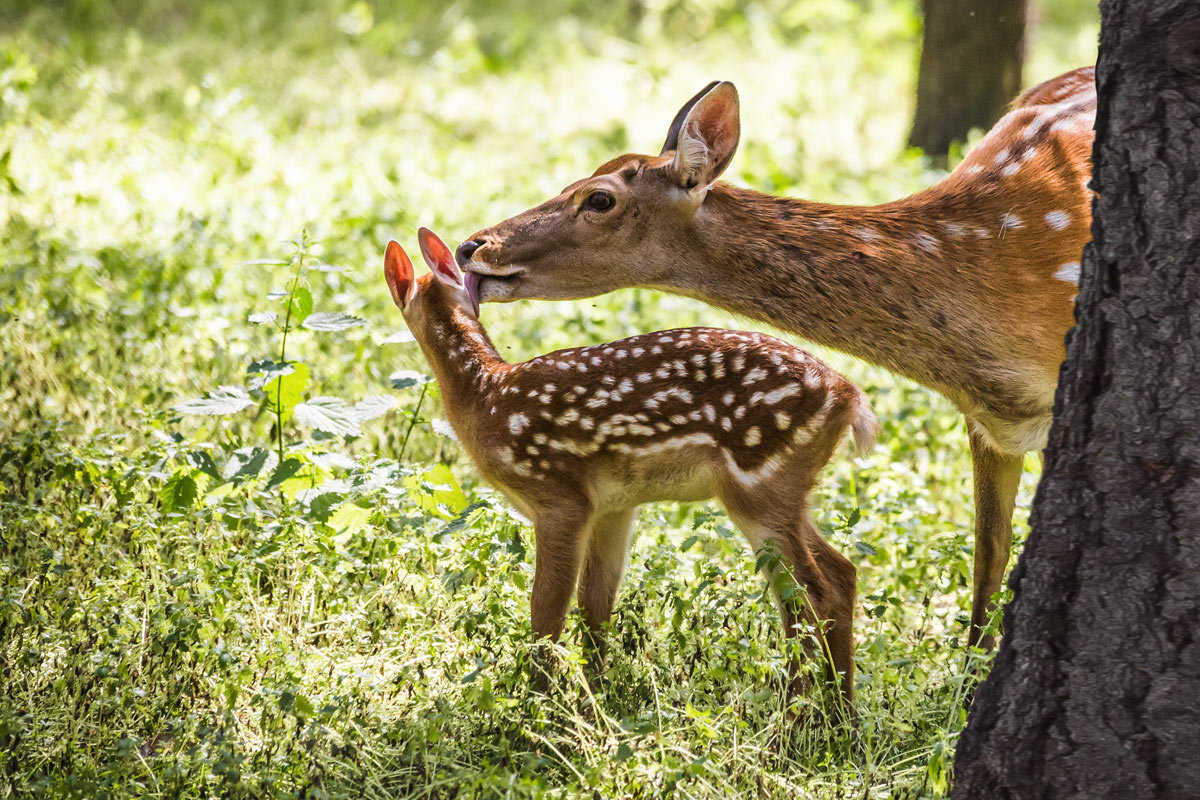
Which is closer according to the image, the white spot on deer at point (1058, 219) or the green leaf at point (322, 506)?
the white spot on deer at point (1058, 219)

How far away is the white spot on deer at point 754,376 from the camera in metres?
3.59

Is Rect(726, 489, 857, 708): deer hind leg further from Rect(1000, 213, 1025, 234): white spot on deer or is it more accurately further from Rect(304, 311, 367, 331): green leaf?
Rect(304, 311, 367, 331): green leaf

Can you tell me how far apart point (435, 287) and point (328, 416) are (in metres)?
0.52

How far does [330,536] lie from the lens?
4102mm

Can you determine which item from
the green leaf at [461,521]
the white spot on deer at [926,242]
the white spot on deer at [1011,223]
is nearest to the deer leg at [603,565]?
the green leaf at [461,521]

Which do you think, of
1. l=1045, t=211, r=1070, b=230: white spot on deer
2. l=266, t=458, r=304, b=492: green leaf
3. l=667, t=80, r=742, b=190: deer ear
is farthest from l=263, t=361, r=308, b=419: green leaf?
l=1045, t=211, r=1070, b=230: white spot on deer

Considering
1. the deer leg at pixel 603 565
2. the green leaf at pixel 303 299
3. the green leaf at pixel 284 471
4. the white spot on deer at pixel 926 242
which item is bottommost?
the deer leg at pixel 603 565

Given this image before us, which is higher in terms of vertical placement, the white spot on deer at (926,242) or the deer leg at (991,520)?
the white spot on deer at (926,242)

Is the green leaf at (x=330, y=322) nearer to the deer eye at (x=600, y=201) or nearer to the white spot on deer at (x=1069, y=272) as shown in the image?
the deer eye at (x=600, y=201)

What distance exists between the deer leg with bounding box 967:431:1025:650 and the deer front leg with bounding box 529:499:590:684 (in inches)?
49.9

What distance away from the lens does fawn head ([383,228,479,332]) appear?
417 centimetres

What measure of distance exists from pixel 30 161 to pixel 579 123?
3.98m

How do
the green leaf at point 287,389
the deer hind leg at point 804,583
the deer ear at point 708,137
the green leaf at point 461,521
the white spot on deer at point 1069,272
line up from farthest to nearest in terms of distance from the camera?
the green leaf at point 287,389, the deer ear at point 708,137, the green leaf at point 461,521, the white spot on deer at point 1069,272, the deer hind leg at point 804,583

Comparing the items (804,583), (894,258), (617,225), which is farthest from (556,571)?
(894,258)
